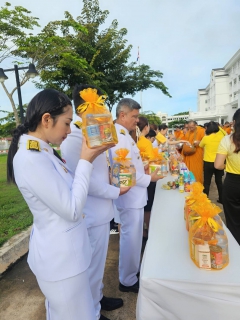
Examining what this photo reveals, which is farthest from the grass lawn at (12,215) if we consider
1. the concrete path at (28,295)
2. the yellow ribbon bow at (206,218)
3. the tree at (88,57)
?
the tree at (88,57)

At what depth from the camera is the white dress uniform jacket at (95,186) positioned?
1.43m

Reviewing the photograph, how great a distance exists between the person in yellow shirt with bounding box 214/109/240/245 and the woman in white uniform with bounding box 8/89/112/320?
5.46 feet

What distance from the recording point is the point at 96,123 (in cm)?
113

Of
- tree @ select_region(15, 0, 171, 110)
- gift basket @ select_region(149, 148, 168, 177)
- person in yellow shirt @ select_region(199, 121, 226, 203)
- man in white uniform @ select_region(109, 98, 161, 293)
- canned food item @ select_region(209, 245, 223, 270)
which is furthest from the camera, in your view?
tree @ select_region(15, 0, 171, 110)

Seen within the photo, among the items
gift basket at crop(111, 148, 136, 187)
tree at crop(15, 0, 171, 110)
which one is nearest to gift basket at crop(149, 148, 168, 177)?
gift basket at crop(111, 148, 136, 187)

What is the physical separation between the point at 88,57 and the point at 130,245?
531 inches

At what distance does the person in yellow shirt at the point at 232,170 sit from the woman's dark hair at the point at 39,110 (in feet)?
5.82

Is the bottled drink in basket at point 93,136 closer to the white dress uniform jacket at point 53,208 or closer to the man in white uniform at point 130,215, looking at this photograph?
the white dress uniform jacket at point 53,208

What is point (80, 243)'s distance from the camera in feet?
3.48

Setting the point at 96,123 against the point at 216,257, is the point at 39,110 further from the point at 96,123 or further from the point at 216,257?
the point at 216,257

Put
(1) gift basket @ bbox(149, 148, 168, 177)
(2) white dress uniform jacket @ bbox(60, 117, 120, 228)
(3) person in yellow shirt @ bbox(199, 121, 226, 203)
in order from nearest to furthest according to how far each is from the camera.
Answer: (2) white dress uniform jacket @ bbox(60, 117, 120, 228) → (1) gift basket @ bbox(149, 148, 168, 177) → (3) person in yellow shirt @ bbox(199, 121, 226, 203)

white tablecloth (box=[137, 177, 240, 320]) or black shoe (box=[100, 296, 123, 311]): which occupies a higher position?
white tablecloth (box=[137, 177, 240, 320])

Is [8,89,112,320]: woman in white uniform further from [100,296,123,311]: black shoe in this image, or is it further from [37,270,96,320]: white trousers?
[100,296,123,311]: black shoe

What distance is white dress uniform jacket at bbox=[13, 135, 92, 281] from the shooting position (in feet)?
2.97
